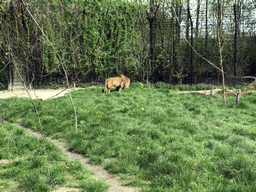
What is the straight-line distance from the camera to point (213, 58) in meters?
15.5

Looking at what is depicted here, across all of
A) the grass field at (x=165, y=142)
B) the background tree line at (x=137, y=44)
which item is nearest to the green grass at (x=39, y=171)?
the grass field at (x=165, y=142)

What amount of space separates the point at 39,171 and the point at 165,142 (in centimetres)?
262

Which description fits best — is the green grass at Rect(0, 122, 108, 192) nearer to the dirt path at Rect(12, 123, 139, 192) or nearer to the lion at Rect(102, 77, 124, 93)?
the dirt path at Rect(12, 123, 139, 192)

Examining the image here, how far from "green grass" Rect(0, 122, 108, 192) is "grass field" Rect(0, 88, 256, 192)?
0.34 meters

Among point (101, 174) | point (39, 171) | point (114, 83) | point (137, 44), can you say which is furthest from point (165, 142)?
point (137, 44)

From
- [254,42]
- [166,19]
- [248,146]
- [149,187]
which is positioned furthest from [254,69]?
[149,187]

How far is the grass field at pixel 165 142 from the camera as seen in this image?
330cm

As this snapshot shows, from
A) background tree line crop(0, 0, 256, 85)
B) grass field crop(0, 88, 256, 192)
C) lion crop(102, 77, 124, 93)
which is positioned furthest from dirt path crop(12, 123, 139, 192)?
background tree line crop(0, 0, 256, 85)

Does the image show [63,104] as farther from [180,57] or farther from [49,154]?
[180,57]

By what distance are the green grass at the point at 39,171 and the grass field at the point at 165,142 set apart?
341 mm

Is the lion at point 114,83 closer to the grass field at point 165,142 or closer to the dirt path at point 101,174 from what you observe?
the grass field at point 165,142

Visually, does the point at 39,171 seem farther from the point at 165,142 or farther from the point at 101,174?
the point at 165,142

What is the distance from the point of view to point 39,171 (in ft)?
11.5

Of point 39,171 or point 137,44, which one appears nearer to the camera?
point 39,171
